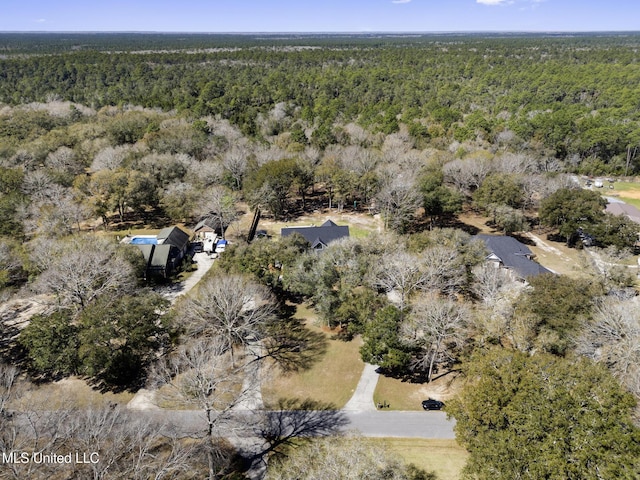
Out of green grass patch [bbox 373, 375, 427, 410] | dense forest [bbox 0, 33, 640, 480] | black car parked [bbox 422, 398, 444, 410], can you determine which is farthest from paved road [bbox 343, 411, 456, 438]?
dense forest [bbox 0, 33, 640, 480]

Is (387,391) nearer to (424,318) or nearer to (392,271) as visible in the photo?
(424,318)

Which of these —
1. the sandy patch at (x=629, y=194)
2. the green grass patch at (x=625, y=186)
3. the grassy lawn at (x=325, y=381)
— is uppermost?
the green grass patch at (x=625, y=186)

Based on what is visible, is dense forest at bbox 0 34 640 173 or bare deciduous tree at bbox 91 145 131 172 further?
dense forest at bbox 0 34 640 173

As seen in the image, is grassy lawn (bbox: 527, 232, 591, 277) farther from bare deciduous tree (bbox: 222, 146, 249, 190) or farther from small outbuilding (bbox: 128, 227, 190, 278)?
A: bare deciduous tree (bbox: 222, 146, 249, 190)

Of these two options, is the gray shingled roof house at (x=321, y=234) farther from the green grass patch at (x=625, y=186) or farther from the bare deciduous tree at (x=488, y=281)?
the green grass patch at (x=625, y=186)

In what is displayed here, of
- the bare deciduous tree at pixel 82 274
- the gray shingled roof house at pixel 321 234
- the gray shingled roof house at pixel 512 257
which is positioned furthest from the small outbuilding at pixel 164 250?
the gray shingled roof house at pixel 512 257

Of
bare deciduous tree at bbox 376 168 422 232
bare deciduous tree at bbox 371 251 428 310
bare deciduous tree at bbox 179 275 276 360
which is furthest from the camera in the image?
bare deciduous tree at bbox 376 168 422 232

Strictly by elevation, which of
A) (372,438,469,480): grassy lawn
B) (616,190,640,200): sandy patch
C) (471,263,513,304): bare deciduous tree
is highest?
(471,263,513,304): bare deciduous tree
